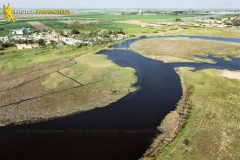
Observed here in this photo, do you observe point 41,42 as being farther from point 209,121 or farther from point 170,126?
point 209,121

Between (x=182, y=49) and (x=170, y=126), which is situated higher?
(x=182, y=49)

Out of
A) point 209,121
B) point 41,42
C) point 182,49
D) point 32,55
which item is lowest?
point 209,121

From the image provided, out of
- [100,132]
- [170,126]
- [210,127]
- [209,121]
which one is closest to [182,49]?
[209,121]

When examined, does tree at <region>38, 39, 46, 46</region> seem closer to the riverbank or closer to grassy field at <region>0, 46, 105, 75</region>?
grassy field at <region>0, 46, 105, 75</region>

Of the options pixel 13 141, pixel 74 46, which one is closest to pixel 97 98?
pixel 13 141

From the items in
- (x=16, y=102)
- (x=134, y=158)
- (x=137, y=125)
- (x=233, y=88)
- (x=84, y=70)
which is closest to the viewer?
(x=134, y=158)

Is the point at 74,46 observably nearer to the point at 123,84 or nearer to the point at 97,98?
the point at 123,84

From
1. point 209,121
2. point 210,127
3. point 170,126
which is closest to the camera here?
point 210,127
